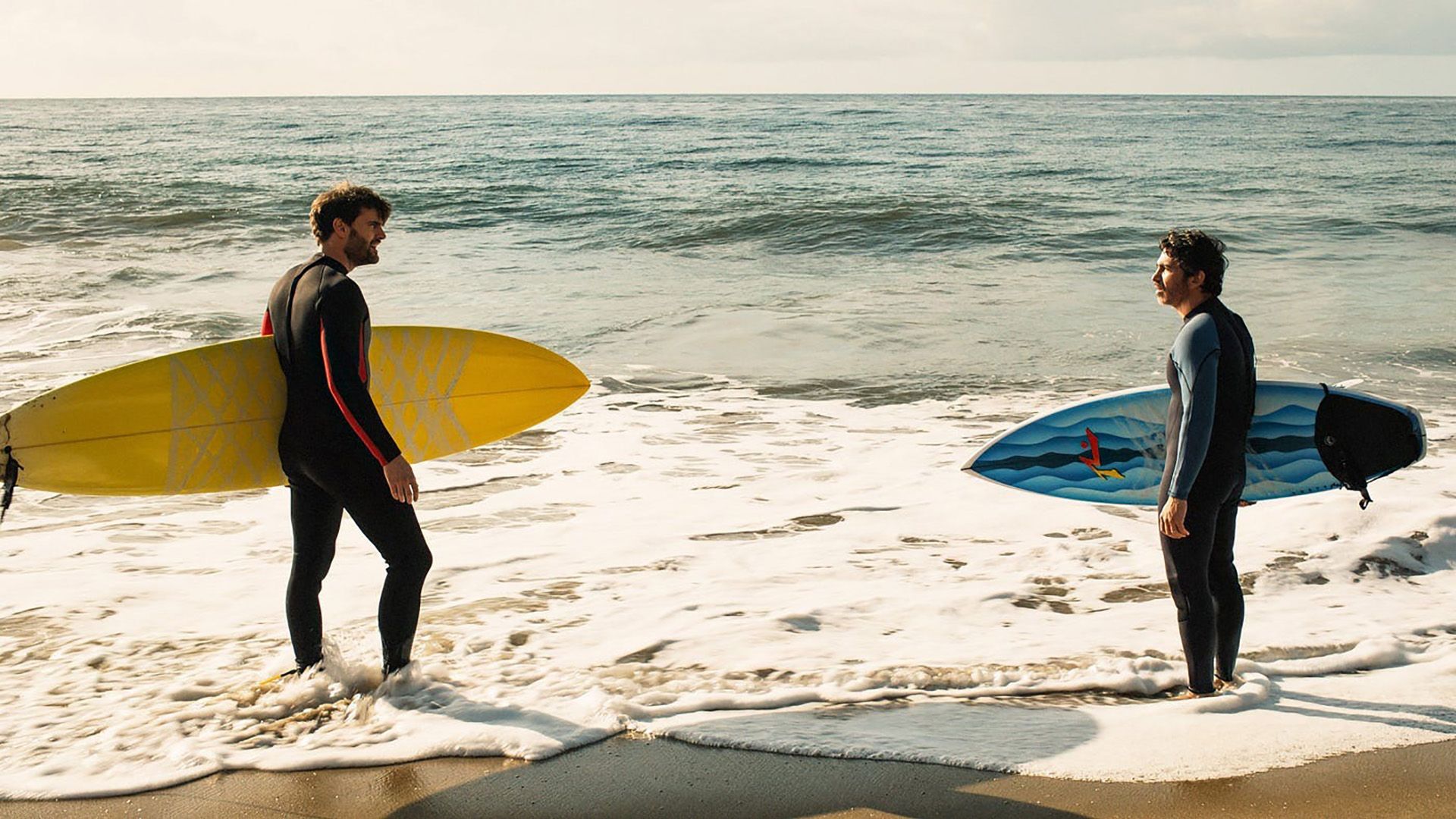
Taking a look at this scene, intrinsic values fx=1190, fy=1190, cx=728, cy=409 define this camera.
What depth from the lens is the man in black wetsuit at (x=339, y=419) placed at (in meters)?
3.02

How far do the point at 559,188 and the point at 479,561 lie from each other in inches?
764

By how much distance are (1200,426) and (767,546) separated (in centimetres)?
243

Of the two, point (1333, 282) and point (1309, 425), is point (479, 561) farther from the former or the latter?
point (1333, 282)

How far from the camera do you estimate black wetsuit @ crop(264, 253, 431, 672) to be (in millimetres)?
3018

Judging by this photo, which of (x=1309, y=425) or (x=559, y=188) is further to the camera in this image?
(x=559, y=188)

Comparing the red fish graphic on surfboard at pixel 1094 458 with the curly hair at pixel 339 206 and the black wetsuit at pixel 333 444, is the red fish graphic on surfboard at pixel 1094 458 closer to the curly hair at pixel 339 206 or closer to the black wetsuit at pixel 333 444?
the black wetsuit at pixel 333 444

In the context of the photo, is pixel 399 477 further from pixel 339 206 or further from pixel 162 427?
pixel 162 427

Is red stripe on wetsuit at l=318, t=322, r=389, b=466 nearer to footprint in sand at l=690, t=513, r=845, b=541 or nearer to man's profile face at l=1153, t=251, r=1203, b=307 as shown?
man's profile face at l=1153, t=251, r=1203, b=307

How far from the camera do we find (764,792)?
2727 mm

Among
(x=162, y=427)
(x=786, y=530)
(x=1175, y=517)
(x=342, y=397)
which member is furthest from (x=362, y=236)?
(x=786, y=530)

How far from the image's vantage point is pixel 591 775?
2836mm

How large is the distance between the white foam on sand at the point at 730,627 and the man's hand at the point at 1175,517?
487 mm

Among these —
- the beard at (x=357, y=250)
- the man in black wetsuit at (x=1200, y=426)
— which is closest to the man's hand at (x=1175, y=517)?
the man in black wetsuit at (x=1200, y=426)

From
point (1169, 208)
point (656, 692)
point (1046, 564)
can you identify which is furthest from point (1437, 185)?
point (656, 692)
